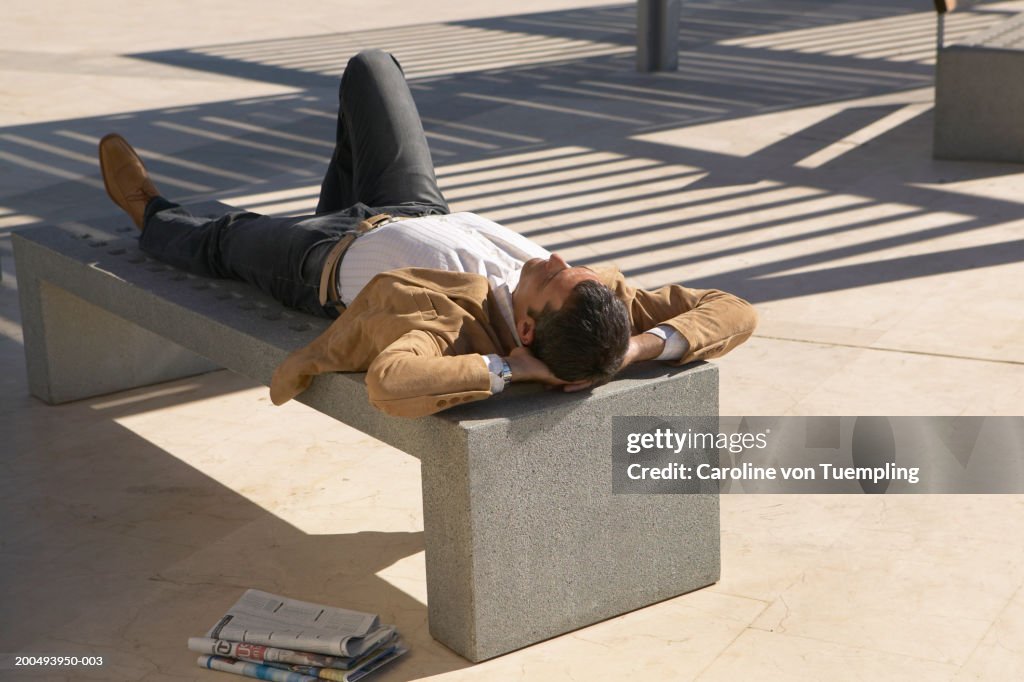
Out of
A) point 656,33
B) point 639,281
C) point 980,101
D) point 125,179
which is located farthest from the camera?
point 656,33

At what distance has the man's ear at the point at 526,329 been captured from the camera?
2895mm

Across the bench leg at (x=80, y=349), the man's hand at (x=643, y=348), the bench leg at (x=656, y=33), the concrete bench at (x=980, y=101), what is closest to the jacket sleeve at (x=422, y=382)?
the man's hand at (x=643, y=348)

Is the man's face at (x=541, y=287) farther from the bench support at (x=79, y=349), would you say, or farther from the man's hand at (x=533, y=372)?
the bench support at (x=79, y=349)

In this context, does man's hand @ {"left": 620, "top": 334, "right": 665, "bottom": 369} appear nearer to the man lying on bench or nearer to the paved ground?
the man lying on bench

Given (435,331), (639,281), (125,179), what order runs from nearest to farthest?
1. (435,331)
2. (125,179)
3. (639,281)

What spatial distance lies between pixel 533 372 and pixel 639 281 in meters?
2.66

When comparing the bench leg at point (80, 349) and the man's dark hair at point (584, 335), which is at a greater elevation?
the man's dark hair at point (584, 335)

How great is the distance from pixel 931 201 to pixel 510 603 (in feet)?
14.3

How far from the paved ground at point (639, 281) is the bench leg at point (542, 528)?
8 cm
